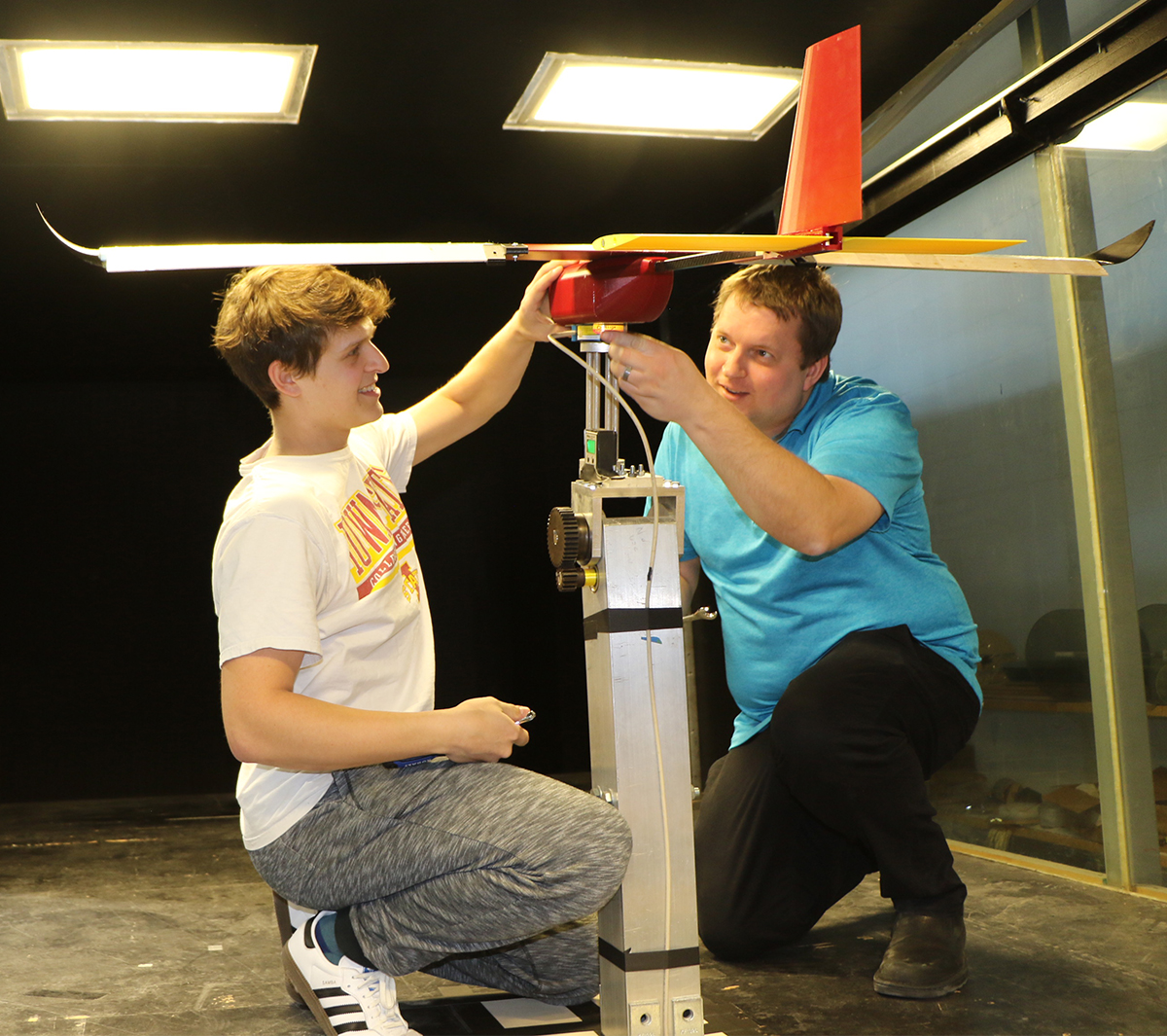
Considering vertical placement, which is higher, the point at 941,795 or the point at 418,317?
the point at 418,317

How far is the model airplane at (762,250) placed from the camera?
1.07 metres

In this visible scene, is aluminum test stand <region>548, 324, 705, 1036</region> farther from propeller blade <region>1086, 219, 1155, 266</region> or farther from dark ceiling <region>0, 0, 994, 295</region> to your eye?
dark ceiling <region>0, 0, 994, 295</region>

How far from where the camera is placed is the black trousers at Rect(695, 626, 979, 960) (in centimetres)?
157

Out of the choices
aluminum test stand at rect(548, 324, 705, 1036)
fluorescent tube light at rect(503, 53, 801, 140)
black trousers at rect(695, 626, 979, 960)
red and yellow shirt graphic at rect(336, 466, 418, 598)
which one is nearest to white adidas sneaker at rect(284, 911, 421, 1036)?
aluminum test stand at rect(548, 324, 705, 1036)

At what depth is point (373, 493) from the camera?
1.56 m

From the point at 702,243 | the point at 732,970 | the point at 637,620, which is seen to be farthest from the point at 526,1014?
the point at 702,243

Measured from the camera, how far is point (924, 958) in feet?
4.85

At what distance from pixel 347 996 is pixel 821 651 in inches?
35.5

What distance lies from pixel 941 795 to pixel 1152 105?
1.69 m

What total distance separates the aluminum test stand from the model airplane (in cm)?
6

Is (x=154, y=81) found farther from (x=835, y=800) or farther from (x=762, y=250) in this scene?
(x=835, y=800)

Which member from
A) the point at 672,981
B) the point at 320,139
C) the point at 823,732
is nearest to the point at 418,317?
the point at 320,139

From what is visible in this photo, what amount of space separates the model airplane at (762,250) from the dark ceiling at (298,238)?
3.40 ft

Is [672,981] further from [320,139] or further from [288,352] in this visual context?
[320,139]
